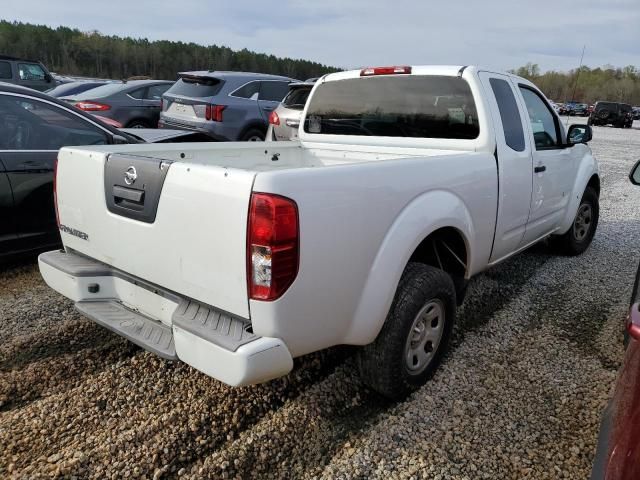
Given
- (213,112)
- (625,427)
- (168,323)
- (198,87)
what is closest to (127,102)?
(198,87)

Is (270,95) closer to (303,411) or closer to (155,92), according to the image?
(155,92)

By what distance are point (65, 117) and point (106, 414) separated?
2.92 meters

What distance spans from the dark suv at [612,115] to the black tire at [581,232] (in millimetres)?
31409

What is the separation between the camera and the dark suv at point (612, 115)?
105ft

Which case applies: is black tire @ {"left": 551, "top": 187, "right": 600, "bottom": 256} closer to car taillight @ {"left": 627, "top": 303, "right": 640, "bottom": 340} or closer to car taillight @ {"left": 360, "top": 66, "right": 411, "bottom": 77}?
car taillight @ {"left": 360, "top": 66, "right": 411, "bottom": 77}

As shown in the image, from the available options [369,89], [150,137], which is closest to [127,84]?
[150,137]

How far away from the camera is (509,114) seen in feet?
11.4

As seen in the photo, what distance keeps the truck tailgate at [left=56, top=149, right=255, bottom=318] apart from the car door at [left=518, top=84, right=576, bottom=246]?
2688 mm

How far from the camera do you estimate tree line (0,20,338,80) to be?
6812cm

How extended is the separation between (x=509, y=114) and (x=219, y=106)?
613cm

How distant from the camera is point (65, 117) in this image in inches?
168

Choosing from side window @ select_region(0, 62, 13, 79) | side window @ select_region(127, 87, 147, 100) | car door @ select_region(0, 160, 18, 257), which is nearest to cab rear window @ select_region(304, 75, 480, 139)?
car door @ select_region(0, 160, 18, 257)

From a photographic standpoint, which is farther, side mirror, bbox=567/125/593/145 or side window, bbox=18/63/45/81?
side window, bbox=18/63/45/81

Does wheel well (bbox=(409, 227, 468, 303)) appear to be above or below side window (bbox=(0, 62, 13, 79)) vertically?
below
